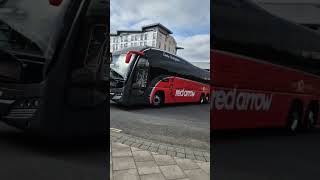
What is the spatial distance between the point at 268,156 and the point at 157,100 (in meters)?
1.20

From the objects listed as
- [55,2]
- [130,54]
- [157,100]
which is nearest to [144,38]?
[130,54]

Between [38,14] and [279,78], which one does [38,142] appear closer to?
[38,14]

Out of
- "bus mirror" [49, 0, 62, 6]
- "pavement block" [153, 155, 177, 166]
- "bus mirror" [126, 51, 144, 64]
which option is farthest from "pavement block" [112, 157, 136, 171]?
"bus mirror" [49, 0, 62, 6]

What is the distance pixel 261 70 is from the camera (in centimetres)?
253

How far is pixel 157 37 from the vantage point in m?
1.83

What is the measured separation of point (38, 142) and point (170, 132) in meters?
0.87

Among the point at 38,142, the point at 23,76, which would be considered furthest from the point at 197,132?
the point at 23,76

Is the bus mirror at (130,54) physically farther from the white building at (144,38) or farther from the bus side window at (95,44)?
the bus side window at (95,44)

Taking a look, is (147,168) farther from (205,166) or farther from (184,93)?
(184,93)

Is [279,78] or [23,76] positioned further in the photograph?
[279,78]

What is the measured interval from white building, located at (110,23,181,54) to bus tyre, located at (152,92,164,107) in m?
0.30

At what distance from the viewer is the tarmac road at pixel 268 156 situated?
89.6 inches

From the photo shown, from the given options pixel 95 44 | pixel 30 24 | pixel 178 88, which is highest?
pixel 30 24

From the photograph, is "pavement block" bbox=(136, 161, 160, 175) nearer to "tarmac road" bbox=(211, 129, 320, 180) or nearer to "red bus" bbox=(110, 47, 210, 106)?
"red bus" bbox=(110, 47, 210, 106)
